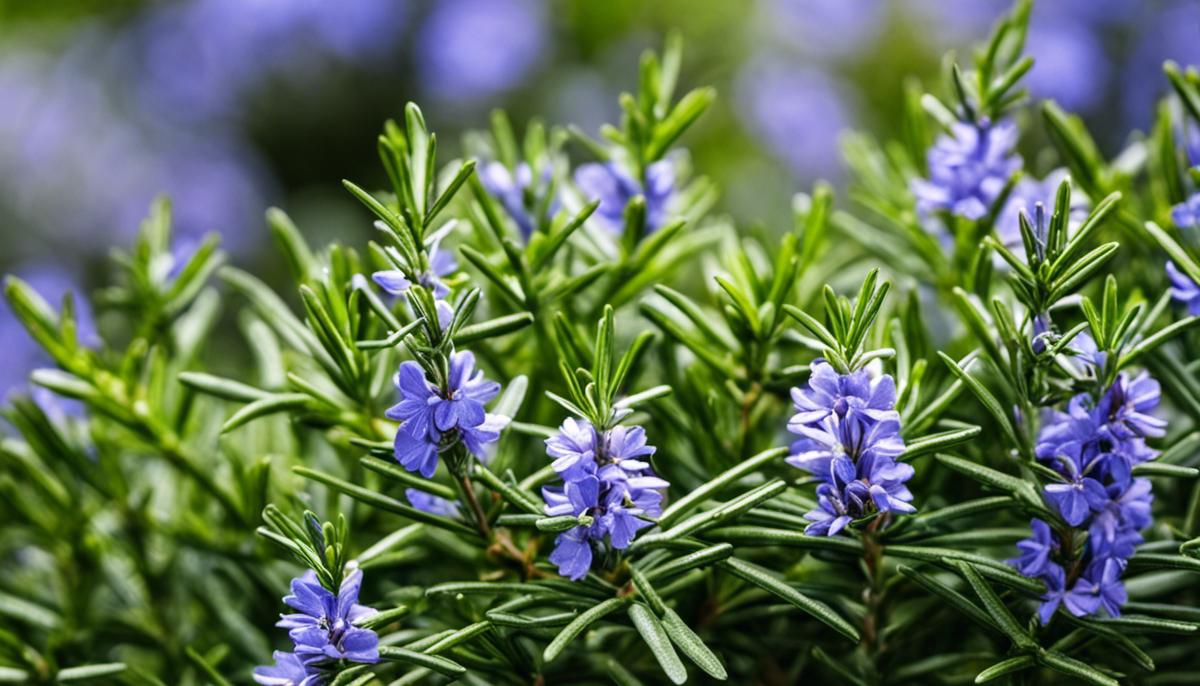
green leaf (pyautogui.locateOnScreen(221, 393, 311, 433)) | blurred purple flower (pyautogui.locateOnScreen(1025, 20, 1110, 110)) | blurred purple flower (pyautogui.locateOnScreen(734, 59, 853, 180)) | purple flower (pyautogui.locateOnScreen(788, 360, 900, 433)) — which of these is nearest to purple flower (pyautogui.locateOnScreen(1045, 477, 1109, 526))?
purple flower (pyautogui.locateOnScreen(788, 360, 900, 433))

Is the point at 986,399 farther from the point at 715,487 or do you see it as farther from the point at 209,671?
the point at 209,671

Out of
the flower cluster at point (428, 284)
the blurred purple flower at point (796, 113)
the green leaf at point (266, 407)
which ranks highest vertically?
the blurred purple flower at point (796, 113)

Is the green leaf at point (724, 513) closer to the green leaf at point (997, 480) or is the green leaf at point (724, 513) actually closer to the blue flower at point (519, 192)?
the green leaf at point (997, 480)

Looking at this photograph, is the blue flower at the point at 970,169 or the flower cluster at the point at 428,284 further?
the blue flower at the point at 970,169

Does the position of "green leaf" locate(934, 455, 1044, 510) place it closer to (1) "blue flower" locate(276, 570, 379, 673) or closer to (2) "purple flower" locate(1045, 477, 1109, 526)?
(2) "purple flower" locate(1045, 477, 1109, 526)

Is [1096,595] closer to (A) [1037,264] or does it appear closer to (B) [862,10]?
A: (A) [1037,264]

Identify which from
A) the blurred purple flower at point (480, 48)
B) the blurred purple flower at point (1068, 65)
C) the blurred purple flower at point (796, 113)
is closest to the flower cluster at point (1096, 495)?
the blurred purple flower at point (1068, 65)

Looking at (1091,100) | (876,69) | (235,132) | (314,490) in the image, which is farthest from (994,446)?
(235,132)
